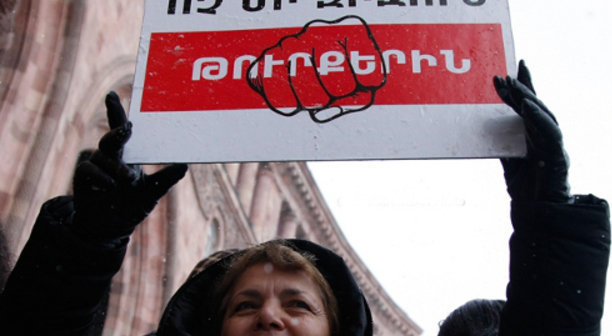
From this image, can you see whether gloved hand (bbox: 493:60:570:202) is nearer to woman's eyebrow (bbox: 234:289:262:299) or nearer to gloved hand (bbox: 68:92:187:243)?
woman's eyebrow (bbox: 234:289:262:299)

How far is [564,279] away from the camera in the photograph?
167 cm

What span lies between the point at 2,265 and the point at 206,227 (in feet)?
25.5

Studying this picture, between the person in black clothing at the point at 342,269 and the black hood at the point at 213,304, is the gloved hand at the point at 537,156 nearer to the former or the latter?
the person in black clothing at the point at 342,269

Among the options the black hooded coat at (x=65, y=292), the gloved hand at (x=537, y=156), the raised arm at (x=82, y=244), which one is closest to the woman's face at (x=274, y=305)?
the black hooded coat at (x=65, y=292)

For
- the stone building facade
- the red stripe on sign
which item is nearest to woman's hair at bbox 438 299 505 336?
the red stripe on sign

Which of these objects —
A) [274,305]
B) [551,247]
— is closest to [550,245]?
[551,247]

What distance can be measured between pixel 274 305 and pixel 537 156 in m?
0.83

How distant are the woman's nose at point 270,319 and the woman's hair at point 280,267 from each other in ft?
0.59

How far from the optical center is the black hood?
1.86m

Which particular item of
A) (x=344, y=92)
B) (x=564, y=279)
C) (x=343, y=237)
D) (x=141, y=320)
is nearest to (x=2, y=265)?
(x=344, y=92)

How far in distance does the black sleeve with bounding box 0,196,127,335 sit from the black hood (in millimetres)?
218

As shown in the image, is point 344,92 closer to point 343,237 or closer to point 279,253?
point 279,253

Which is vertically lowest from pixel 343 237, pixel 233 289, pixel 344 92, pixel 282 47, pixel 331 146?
pixel 233 289

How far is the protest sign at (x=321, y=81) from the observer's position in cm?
203
